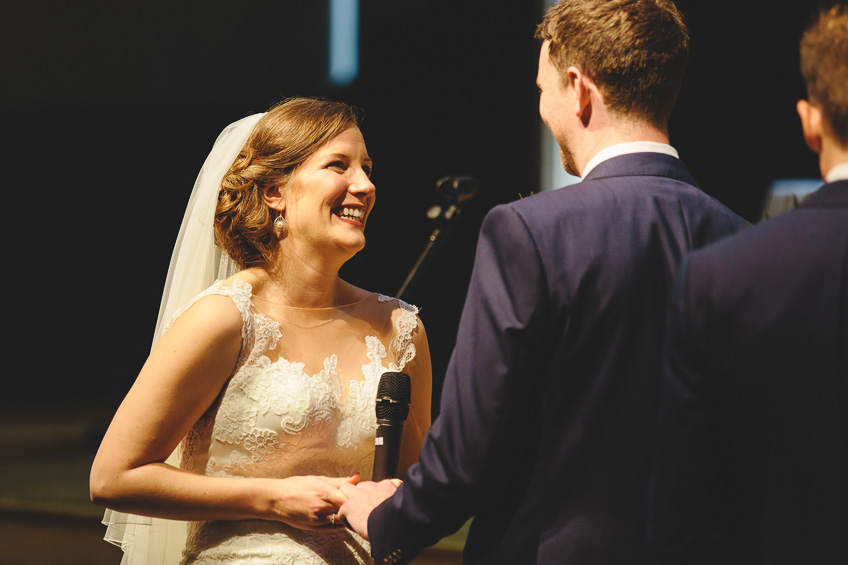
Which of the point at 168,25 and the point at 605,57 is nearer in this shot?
the point at 605,57

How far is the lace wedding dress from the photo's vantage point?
6.12 ft

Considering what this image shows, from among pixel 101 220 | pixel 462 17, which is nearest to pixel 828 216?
pixel 462 17

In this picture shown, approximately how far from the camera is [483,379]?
4.14 ft

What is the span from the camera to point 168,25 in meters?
6.59

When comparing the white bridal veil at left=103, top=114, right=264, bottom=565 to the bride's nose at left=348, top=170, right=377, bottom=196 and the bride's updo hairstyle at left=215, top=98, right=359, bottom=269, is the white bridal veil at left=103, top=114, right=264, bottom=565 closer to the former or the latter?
the bride's updo hairstyle at left=215, top=98, right=359, bottom=269

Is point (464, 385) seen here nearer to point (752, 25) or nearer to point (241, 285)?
point (241, 285)

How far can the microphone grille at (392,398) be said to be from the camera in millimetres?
1745

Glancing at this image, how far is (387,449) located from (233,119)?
5.16 metres

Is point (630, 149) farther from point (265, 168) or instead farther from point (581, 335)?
point (265, 168)

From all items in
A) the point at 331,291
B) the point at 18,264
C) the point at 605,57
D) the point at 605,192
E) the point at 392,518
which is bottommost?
the point at 18,264

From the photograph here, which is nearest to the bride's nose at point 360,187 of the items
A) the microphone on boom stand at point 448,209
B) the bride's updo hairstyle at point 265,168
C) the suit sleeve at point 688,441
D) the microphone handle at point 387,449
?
the bride's updo hairstyle at point 265,168

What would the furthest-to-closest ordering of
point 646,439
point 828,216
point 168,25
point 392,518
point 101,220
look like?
point 101,220
point 168,25
point 392,518
point 646,439
point 828,216

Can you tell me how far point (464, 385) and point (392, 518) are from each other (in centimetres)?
29

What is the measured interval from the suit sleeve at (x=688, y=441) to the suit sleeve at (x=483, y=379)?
0.86ft
